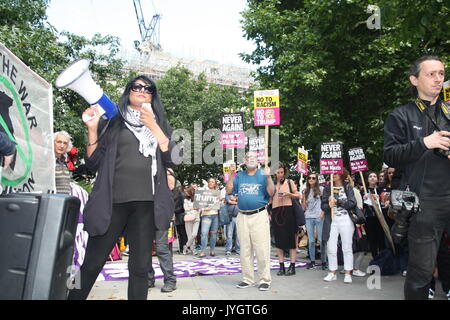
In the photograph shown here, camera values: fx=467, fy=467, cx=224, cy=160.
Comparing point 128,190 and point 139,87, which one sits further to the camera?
point 139,87

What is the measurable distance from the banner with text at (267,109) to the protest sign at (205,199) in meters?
3.98

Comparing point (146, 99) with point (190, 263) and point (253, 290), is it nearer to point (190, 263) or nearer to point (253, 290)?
point (253, 290)

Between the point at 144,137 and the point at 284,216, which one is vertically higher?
the point at 144,137

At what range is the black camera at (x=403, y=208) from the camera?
2.87 metres

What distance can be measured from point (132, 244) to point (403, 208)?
5.76 ft

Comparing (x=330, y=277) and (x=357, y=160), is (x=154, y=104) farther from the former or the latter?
(x=357, y=160)

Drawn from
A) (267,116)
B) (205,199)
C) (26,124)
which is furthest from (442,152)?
(205,199)

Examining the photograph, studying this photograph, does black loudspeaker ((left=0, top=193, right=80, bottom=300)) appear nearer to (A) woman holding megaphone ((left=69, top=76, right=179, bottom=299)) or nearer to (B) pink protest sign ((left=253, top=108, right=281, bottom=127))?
(A) woman holding megaphone ((left=69, top=76, right=179, bottom=299))

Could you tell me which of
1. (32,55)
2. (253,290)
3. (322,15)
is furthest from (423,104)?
(322,15)

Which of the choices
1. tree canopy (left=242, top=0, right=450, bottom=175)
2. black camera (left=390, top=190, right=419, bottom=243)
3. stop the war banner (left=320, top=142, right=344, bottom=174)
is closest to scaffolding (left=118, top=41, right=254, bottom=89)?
tree canopy (left=242, top=0, right=450, bottom=175)

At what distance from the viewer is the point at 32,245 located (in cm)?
200

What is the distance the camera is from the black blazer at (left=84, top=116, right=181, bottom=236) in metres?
2.99

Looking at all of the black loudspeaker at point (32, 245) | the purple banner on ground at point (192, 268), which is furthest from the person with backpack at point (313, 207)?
the black loudspeaker at point (32, 245)

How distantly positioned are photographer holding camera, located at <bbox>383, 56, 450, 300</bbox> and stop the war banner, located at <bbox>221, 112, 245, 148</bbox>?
770cm
